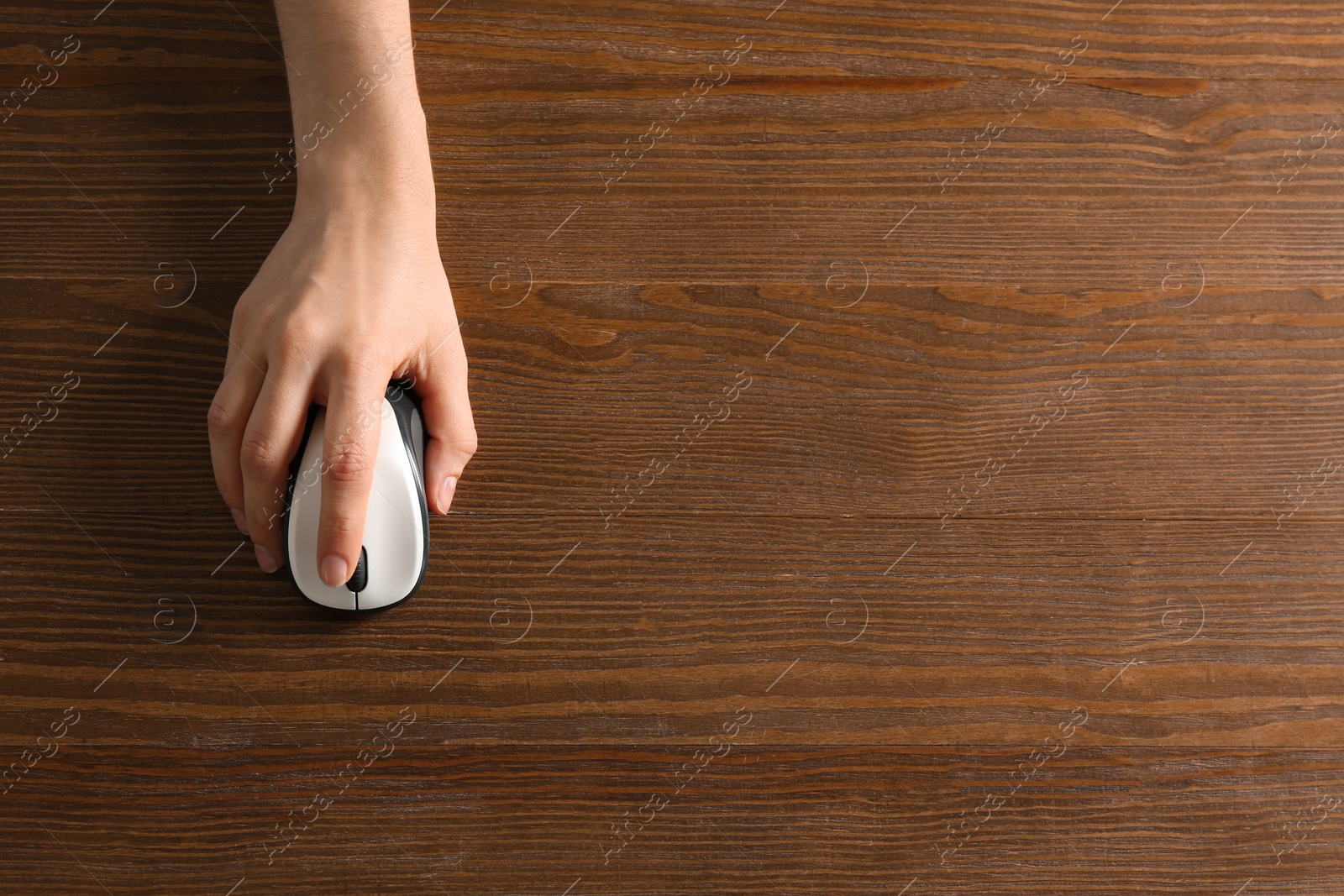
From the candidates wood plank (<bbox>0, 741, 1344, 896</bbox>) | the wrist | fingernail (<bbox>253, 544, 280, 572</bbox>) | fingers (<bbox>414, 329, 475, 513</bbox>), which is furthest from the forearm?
wood plank (<bbox>0, 741, 1344, 896</bbox>)

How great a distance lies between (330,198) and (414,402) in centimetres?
16

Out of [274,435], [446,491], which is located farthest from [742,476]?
[274,435]

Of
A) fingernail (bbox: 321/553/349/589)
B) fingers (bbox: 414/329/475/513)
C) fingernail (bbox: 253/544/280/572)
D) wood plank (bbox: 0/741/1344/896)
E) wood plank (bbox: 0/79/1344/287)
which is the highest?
wood plank (bbox: 0/79/1344/287)

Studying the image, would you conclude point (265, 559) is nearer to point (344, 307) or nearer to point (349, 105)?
point (344, 307)

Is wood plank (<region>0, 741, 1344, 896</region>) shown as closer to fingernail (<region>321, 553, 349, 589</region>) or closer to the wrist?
fingernail (<region>321, 553, 349, 589</region>)

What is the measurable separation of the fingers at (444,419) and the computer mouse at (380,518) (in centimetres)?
1

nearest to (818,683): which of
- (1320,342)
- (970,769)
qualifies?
(970,769)

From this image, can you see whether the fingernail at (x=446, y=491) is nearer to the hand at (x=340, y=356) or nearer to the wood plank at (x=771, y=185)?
the hand at (x=340, y=356)

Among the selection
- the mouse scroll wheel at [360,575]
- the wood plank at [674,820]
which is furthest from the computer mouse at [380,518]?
the wood plank at [674,820]

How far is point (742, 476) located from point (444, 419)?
23 cm

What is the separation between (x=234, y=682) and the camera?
588 millimetres

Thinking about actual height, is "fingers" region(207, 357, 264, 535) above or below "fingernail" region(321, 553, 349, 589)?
above

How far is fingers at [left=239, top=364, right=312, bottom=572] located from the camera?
0.54 meters

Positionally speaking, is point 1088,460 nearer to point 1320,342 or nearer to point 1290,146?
point 1320,342
